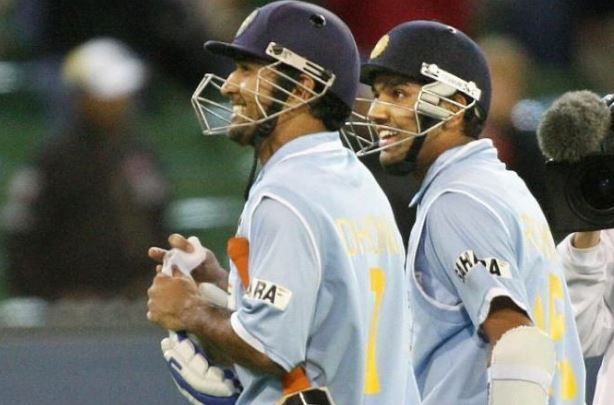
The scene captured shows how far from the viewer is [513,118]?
6516 mm

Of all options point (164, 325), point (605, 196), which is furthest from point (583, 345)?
point (164, 325)

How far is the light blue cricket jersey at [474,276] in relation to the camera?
151 inches

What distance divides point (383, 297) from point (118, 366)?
282 cm

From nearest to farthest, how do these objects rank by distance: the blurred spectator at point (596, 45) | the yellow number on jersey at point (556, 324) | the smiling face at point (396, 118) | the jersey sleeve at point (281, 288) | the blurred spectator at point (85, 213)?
the jersey sleeve at point (281, 288) < the yellow number on jersey at point (556, 324) < the smiling face at point (396, 118) < the blurred spectator at point (85, 213) < the blurred spectator at point (596, 45)

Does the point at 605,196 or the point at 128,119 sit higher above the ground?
the point at 605,196

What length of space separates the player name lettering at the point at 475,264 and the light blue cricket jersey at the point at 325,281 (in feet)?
0.63

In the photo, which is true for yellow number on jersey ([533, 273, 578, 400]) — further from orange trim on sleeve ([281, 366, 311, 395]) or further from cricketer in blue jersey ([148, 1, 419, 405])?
orange trim on sleeve ([281, 366, 311, 395])

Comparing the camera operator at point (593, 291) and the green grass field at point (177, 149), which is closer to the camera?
the camera operator at point (593, 291)

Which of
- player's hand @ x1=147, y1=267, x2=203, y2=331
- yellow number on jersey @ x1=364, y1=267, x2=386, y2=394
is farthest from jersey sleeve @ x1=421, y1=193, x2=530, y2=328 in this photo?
player's hand @ x1=147, y1=267, x2=203, y2=331

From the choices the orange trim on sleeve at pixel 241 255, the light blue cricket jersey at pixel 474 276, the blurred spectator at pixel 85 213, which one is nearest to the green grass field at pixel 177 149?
the blurred spectator at pixel 85 213

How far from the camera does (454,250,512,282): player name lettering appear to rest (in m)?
3.79

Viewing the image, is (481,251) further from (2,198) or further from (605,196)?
(2,198)

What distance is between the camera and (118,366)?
6254 mm

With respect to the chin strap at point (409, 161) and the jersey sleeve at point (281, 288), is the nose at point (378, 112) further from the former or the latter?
the jersey sleeve at point (281, 288)
